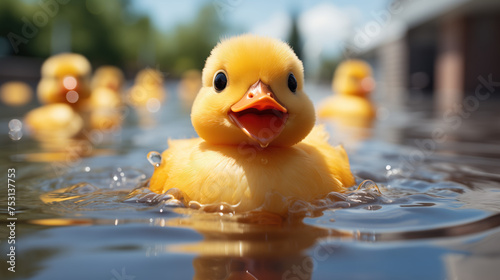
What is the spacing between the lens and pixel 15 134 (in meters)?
7.46

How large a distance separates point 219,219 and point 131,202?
0.73 metres

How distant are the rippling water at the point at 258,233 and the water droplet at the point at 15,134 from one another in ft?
10.0

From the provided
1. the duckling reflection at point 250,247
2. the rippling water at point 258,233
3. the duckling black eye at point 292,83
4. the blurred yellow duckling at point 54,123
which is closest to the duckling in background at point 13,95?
the blurred yellow duckling at point 54,123

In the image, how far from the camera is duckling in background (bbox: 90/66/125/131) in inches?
353

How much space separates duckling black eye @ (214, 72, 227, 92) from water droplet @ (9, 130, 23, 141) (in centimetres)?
507

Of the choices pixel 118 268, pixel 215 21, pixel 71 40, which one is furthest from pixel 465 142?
pixel 215 21

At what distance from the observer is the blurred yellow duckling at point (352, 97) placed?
29.4 ft

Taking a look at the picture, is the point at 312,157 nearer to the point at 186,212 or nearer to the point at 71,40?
the point at 186,212

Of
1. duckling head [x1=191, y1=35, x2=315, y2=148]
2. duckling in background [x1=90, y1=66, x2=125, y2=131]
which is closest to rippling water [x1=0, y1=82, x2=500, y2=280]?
duckling head [x1=191, y1=35, x2=315, y2=148]

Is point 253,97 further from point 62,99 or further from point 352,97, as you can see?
point 352,97

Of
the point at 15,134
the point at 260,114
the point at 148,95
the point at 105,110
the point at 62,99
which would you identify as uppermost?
the point at 148,95

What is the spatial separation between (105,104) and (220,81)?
9.52 metres

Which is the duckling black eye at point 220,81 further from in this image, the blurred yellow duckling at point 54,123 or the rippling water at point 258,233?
the blurred yellow duckling at point 54,123

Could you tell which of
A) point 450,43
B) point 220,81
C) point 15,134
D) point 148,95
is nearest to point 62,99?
point 15,134
